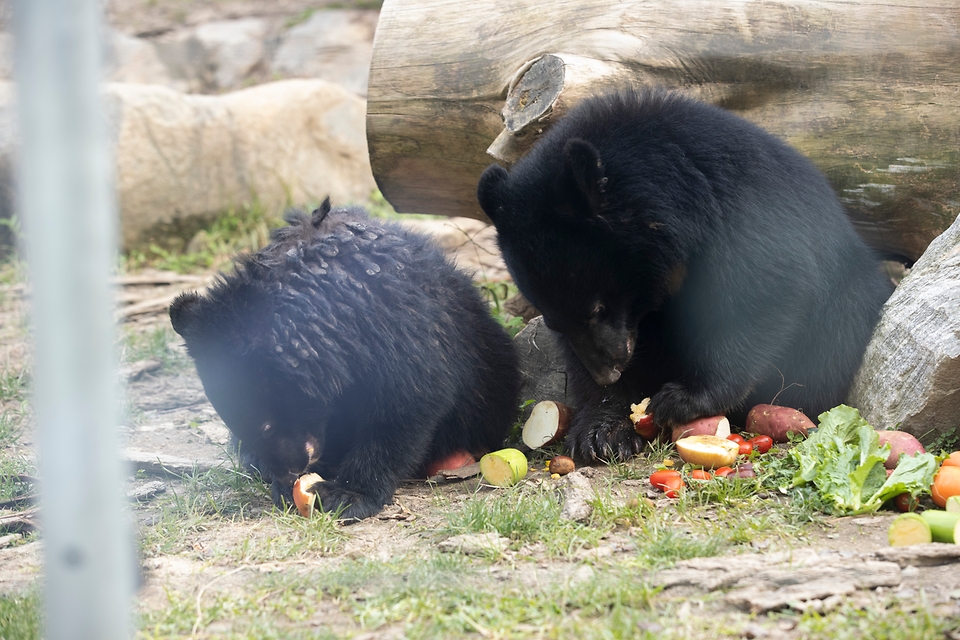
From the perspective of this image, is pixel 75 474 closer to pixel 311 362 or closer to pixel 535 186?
pixel 311 362

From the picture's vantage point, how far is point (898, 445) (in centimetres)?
320

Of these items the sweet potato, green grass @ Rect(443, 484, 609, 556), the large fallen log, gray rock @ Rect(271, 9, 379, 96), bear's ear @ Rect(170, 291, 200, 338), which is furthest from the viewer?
gray rock @ Rect(271, 9, 379, 96)

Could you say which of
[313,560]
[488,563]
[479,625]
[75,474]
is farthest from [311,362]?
[75,474]

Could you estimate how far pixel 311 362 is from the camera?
343 centimetres

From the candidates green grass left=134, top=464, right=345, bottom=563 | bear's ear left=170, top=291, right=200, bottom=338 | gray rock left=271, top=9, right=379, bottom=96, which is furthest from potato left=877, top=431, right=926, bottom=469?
gray rock left=271, top=9, right=379, bottom=96

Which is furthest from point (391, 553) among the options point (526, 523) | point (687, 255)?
point (687, 255)

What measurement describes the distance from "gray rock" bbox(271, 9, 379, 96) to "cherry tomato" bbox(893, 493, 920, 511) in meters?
10.6

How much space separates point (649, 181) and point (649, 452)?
4.19ft

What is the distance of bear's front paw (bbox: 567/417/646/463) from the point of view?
155 inches

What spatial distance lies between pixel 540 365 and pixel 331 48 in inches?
365

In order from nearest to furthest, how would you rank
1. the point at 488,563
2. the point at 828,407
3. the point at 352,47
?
the point at 488,563
the point at 828,407
the point at 352,47

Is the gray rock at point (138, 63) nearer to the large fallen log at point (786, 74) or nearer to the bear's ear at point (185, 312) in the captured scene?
the large fallen log at point (786, 74)

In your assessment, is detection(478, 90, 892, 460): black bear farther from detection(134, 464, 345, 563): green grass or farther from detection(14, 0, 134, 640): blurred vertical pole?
detection(14, 0, 134, 640): blurred vertical pole

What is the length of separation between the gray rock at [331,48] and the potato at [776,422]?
9656mm
